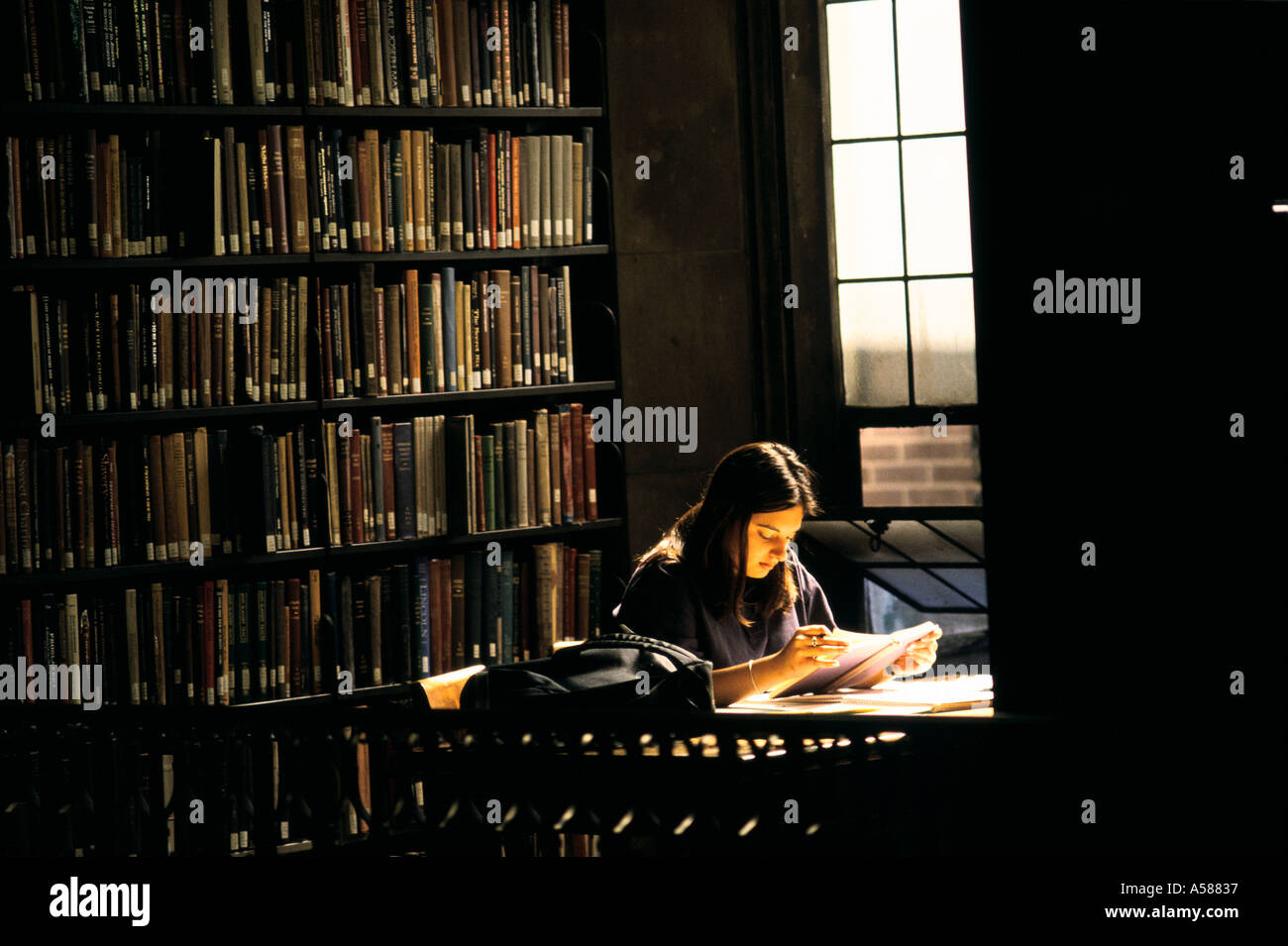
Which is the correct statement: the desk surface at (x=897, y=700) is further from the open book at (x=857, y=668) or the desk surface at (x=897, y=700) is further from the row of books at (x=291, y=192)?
the row of books at (x=291, y=192)

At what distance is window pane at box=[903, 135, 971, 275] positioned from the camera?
155 inches

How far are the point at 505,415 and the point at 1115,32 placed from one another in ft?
8.87

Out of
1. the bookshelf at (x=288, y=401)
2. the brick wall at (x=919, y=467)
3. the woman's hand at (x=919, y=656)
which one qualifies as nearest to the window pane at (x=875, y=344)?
the brick wall at (x=919, y=467)

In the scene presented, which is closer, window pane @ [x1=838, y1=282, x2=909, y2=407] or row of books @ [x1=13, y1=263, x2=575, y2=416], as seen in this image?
row of books @ [x1=13, y1=263, x2=575, y2=416]

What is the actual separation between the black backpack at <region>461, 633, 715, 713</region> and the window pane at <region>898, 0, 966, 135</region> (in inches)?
83.7

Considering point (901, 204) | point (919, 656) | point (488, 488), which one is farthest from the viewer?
point (901, 204)

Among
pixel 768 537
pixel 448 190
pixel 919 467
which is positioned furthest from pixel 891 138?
pixel 768 537

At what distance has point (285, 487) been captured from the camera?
370 cm

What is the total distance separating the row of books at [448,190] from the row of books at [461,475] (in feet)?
1.62

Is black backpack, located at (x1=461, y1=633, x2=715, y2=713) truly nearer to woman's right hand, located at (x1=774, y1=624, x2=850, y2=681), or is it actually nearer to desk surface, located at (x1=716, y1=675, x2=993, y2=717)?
desk surface, located at (x1=716, y1=675, x2=993, y2=717)

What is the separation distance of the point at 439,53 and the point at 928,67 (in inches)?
53.8

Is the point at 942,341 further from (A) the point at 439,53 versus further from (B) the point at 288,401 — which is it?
(B) the point at 288,401

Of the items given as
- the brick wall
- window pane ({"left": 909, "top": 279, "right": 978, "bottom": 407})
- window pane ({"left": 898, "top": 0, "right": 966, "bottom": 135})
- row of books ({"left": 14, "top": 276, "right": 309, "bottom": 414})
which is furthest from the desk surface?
window pane ({"left": 898, "top": 0, "right": 966, "bottom": 135})
